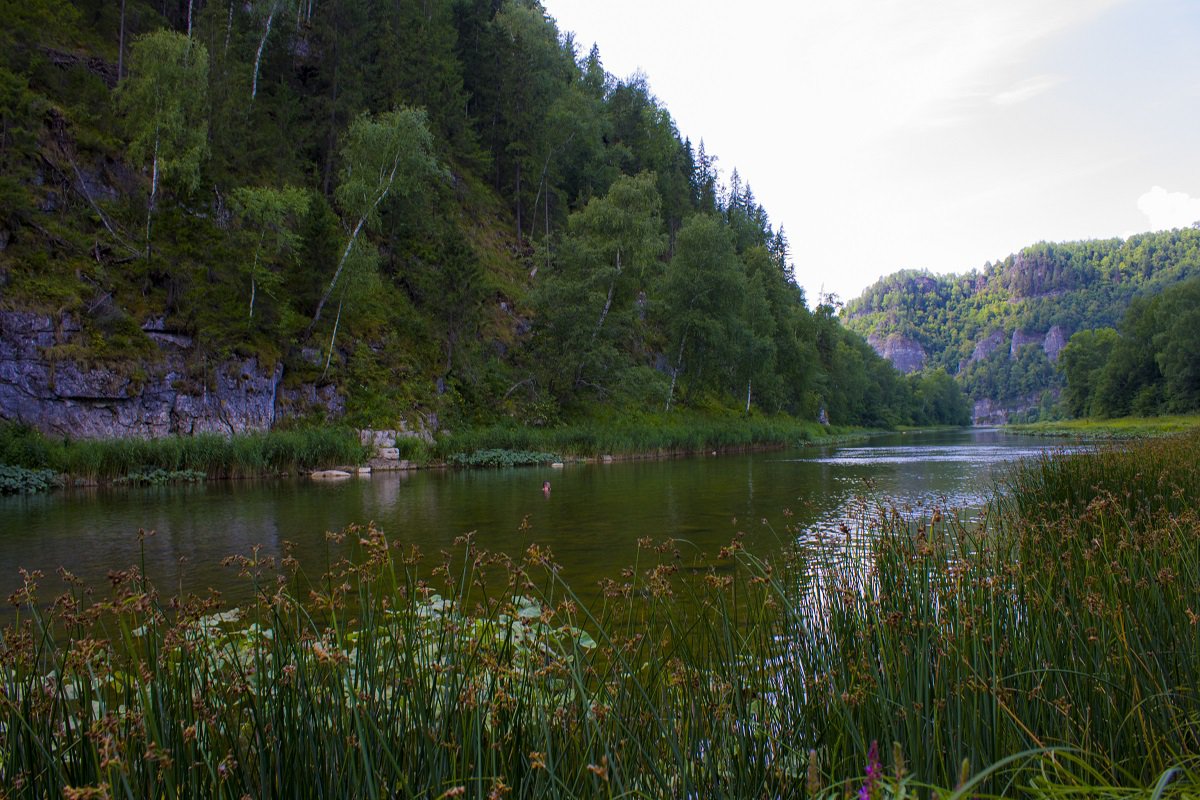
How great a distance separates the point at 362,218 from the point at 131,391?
11076mm

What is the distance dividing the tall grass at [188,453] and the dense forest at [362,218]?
3317mm

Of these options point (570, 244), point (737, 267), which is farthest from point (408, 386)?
point (737, 267)

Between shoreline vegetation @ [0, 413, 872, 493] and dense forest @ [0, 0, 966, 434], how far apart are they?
2794mm

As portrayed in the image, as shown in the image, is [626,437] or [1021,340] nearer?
[626,437]

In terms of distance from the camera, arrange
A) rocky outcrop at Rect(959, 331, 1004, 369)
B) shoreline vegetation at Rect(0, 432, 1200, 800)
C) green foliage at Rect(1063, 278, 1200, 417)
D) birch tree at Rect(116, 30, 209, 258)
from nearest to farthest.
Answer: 1. shoreline vegetation at Rect(0, 432, 1200, 800)
2. birch tree at Rect(116, 30, 209, 258)
3. green foliage at Rect(1063, 278, 1200, 417)
4. rocky outcrop at Rect(959, 331, 1004, 369)

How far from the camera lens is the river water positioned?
25.8 feet

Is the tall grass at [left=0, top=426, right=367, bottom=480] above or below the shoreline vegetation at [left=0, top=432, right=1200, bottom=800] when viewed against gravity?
above

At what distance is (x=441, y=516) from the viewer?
11672 mm

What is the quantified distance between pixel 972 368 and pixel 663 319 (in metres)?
169

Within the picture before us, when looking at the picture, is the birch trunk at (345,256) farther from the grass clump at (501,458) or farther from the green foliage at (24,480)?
the green foliage at (24,480)

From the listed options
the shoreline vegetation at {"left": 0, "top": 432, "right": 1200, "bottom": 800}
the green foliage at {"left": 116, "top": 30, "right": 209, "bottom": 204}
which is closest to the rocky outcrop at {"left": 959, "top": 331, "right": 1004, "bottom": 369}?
the green foliage at {"left": 116, "top": 30, "right": 209, "bottom": 204}

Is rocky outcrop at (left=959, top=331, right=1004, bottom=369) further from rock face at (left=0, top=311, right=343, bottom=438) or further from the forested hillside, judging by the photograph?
rock face at (left=0, top=311, right=343, bottom=438)

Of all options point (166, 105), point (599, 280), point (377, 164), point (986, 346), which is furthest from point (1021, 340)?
point (166, 105)

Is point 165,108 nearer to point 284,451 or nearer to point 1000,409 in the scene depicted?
point 284,451
